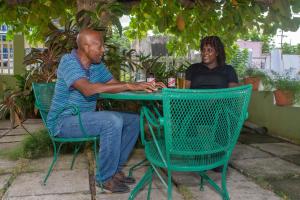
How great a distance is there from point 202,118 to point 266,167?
Answer: 1.90 m

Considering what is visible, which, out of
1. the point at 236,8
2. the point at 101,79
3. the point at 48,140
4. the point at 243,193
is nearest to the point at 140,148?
the point at 48,140

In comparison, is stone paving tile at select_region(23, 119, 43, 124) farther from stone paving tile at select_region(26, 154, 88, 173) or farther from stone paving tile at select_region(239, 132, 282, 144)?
stone paving tile at select_region(239, 132, 282, 144)

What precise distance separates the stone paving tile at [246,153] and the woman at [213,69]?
Answer: 2.80 ft

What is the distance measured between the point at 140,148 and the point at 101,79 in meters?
1.47

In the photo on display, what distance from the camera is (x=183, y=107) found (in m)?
2.08

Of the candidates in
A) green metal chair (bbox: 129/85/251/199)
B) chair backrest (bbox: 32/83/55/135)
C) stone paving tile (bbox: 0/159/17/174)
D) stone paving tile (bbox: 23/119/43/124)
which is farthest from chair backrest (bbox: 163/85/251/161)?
stone paving tile (bbox: 23/119/43/124)

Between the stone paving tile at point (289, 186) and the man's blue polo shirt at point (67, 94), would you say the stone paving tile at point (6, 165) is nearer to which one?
the man's blue polo shirt at point (67, 94)

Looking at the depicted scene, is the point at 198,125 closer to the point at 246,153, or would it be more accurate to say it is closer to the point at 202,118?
the point at 202,118

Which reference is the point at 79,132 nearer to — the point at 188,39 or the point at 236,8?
the point at 236,8

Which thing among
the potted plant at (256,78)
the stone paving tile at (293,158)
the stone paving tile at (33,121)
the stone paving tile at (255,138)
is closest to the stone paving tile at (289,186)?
the stone paving tile at (293,158)

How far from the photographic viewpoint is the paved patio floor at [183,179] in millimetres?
2914

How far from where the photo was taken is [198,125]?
84.3 inches

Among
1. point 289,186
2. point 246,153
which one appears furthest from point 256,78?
point 289,186

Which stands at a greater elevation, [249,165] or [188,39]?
[188,39]
